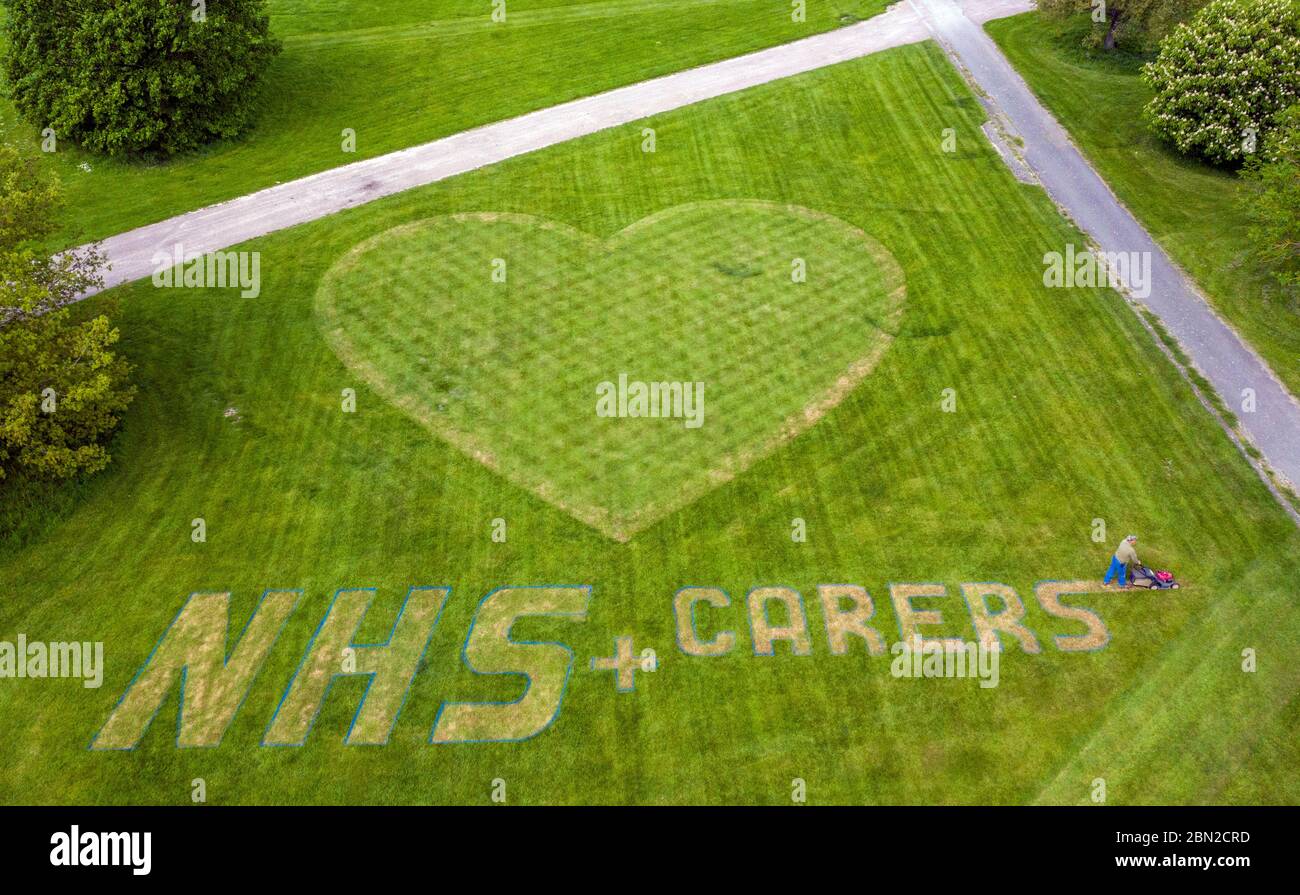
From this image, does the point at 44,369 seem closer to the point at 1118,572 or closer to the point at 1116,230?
the point at 1118,572

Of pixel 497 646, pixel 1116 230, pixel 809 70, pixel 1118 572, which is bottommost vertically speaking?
pixel 497 646

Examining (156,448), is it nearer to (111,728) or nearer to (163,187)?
(111,728)

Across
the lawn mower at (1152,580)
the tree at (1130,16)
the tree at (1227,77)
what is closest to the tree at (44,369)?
the lawn mower at (1152,580)

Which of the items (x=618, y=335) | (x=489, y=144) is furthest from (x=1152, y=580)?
(x=489, y=144)

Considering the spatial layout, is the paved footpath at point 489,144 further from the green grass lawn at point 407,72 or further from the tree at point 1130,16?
the tree at point 1130,16
